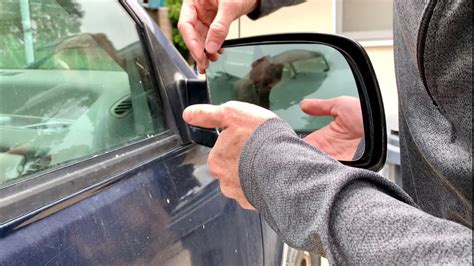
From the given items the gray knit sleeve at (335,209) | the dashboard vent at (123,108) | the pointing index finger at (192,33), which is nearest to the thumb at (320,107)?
the pointing index finger at (192,33)

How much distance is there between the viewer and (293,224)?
849mm

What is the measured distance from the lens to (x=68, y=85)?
4.53 ft

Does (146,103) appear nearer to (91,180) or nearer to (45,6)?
(45,6)

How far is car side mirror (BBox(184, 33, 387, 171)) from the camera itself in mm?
1489

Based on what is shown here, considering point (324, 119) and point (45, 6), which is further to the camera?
point (324, 119)

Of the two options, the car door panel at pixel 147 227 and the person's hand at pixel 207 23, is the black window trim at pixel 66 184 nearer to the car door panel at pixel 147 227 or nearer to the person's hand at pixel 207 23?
the car door panel at pixel 147 227

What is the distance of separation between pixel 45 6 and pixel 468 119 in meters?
1.12

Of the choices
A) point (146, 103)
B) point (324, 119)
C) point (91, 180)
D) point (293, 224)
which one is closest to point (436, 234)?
point (293, 224)

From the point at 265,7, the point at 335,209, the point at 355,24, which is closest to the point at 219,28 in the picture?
the point at 265,7

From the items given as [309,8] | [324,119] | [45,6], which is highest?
[45,6]

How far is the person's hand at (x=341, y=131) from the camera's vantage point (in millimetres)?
1526

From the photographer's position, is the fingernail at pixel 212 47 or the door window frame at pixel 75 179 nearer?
the door window frame at pixel 75 179

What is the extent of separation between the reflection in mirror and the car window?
25 centimetres

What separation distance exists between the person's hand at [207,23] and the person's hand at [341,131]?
40cm
